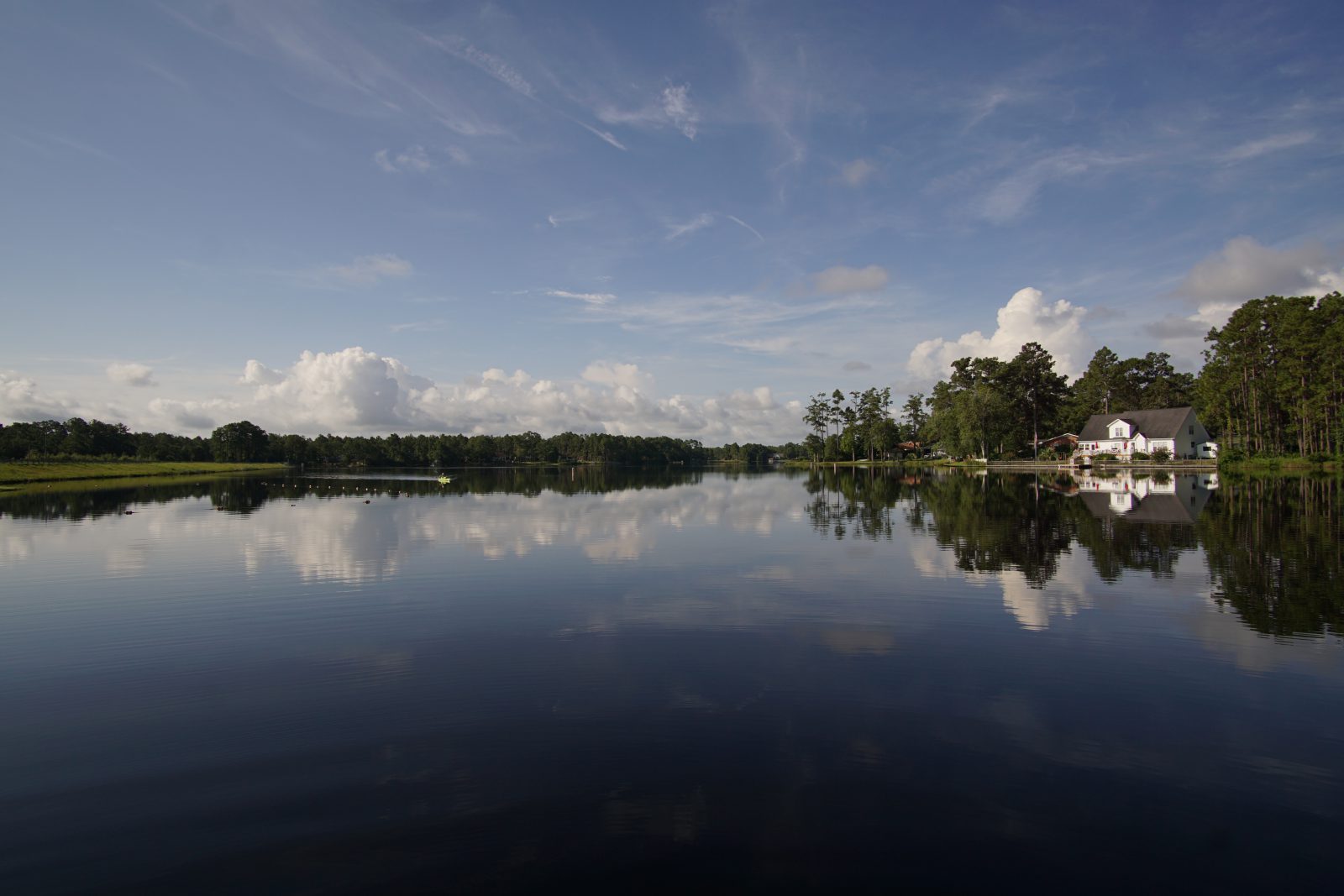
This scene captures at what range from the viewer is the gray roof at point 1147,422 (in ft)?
286

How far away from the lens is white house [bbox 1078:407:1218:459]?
86562mm

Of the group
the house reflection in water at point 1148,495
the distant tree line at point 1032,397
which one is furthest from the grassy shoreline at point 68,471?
the distant tree line at point 1032,397

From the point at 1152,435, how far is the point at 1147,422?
2.65 meters

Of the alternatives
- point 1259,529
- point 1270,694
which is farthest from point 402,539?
point 1259,529

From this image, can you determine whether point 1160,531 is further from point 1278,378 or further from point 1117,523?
point 1278,378

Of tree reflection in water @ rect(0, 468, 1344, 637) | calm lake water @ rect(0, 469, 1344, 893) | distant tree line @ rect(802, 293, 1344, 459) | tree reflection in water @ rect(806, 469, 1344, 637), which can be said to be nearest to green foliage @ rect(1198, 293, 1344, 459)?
distant tree line @ rect(802, 293, 1344, 459)

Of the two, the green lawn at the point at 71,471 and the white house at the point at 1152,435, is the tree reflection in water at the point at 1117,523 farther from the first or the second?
the white house at the point at 1152,435

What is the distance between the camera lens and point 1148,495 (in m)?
44.1

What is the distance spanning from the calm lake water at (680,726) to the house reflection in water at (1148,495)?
12204 millimetres

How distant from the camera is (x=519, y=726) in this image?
27.7 feet

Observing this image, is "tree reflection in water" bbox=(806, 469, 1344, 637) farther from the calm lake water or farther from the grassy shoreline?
the grassy shoreline

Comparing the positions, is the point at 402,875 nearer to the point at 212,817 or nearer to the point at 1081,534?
the point at 212,817

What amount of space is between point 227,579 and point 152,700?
10229 mm

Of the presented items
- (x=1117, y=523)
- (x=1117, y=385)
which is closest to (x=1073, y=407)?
(x=1117, y=385)
